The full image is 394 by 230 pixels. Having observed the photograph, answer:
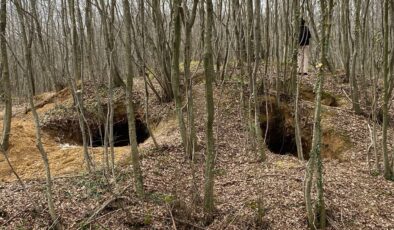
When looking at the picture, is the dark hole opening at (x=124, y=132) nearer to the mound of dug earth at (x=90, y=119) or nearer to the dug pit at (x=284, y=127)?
the mound of dug earth at (x=90, y=119)

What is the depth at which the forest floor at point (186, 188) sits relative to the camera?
5910mm

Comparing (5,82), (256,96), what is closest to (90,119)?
(5,82)

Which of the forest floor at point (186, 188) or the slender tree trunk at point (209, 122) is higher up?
the slender tree trunk at point (209, 122)

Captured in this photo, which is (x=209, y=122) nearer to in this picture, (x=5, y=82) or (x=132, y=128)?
(x=132, y=128)

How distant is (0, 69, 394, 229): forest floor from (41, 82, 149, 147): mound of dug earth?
3.55 feet

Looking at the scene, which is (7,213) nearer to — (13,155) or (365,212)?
(13,155)

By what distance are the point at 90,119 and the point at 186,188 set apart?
18.2ft

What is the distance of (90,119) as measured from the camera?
37.2 ft

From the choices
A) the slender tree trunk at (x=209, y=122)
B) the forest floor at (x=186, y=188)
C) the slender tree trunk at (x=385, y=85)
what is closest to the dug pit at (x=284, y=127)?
the forest floor at (x=186, y=188)

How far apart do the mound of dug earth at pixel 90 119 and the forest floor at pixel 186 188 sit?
3.55 ft

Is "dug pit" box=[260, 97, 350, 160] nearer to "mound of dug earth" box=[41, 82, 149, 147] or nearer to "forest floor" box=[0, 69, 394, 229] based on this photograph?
"forest floor" box=[0, 69, 394, 229]

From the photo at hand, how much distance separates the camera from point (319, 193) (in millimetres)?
5570

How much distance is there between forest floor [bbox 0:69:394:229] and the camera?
5.91 m

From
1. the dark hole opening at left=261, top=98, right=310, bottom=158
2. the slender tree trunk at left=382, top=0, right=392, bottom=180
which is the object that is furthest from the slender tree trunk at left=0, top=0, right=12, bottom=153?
the slender tree trunk at left=382, top=0, right=392, bottom=180
